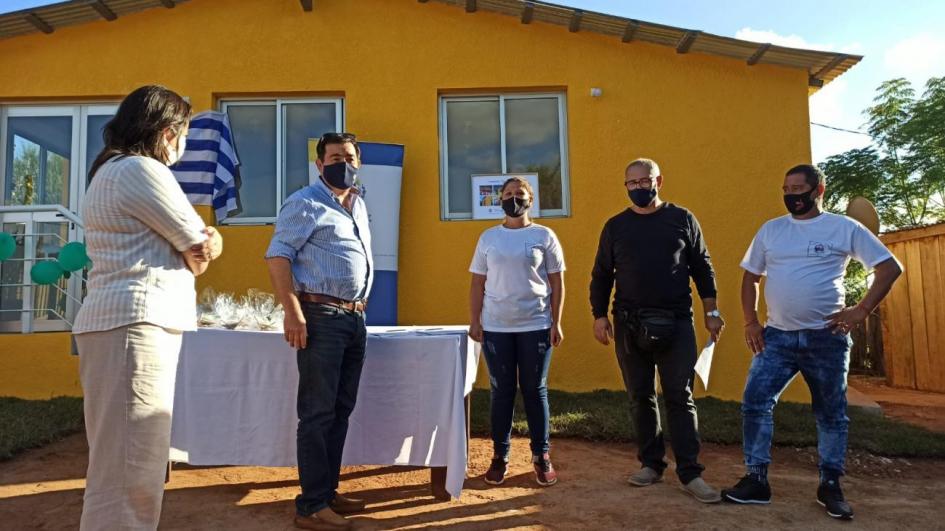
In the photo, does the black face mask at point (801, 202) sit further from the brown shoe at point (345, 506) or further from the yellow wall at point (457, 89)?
the yellow wall at point (457, 89)

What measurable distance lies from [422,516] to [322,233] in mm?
1616

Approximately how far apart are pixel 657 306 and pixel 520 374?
3.01ft

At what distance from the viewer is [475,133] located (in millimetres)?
7230

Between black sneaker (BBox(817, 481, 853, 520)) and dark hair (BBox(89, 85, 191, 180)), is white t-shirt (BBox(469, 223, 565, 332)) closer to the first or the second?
black sneaker (BBox(817, 481, 853, 520))

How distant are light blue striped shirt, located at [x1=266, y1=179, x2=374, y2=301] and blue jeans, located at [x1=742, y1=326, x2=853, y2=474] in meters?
2.33

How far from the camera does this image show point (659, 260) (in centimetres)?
382

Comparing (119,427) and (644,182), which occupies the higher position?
(644,182)

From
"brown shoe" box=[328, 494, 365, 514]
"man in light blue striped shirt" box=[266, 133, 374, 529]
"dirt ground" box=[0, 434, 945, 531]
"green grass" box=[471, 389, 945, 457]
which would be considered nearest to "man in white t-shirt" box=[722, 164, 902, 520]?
"dirt ground" box=[0, 434, 945, 531]

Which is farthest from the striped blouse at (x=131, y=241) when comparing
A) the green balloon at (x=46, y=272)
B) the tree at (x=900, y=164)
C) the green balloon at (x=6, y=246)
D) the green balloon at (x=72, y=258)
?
the tree at (x=900, y=164)

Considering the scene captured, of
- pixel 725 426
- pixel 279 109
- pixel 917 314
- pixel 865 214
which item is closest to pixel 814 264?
pixel 725 426

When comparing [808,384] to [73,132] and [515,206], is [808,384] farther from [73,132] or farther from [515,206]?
[73,132]

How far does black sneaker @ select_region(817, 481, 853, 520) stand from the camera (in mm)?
3477

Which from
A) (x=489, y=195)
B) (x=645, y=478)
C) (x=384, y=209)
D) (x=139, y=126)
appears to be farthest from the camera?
(x=489, y=195)

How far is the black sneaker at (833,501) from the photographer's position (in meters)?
3.48
